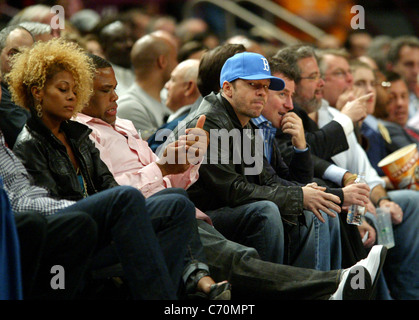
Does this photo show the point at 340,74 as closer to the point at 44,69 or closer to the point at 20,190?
the point at 44,69

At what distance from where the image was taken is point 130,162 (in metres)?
3.65

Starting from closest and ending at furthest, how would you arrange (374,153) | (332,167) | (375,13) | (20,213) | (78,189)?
(20,213) → (78,189) → (332,167) → (374,153) → (375,13)

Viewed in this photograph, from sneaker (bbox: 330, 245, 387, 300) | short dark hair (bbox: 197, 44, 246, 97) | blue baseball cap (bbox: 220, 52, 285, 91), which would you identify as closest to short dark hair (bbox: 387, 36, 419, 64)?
short dark hair (bbox: 197, 44, 246, 97)

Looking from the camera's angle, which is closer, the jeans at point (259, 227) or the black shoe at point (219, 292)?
the black shoe at point (219, 292)

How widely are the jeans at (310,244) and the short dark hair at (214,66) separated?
96 cm

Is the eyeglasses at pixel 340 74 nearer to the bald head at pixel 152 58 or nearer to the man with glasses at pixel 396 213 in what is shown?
the man with glasses at pixel 396 213

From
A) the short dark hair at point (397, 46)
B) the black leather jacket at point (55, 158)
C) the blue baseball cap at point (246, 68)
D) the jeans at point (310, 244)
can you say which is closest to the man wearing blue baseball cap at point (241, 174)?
the blue baseball cap at point (246, 68)

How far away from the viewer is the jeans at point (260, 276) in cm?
341

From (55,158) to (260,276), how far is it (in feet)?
3.66

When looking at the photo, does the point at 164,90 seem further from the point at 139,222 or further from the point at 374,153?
the point at 139,222

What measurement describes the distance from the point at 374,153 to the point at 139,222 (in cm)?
300

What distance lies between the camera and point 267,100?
14.1ft

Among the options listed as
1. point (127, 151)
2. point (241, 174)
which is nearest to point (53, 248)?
point (127, 151)

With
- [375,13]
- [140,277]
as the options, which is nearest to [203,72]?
[140,277]
